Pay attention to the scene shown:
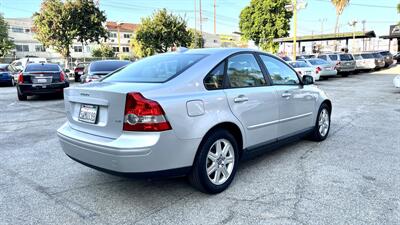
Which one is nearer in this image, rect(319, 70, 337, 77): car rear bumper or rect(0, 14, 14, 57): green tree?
rect(319, 70, 337, 77): car rear bumper

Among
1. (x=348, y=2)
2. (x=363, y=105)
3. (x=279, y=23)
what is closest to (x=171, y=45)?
(x=279, y=23)

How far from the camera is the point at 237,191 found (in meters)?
3.84

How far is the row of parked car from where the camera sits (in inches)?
734

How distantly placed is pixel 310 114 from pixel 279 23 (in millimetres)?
40315

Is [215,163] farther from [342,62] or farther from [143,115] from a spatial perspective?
[342,62]

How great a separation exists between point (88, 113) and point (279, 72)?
→ 2.72 meters

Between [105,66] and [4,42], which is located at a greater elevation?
[4,42]

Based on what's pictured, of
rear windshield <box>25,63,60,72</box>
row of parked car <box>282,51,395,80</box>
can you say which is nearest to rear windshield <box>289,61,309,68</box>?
row of parked car <box>282,51,395,80</box>

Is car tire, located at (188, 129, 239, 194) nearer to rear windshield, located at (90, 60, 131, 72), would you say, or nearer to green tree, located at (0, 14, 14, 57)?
rear windshield, located at (90, 60, 131, 72)

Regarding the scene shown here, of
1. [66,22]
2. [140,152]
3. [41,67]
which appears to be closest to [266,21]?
[66,22]

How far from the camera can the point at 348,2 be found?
48.9 m

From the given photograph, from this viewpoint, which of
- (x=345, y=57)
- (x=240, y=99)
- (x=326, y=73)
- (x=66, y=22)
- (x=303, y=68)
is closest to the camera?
(x=240, y=99)

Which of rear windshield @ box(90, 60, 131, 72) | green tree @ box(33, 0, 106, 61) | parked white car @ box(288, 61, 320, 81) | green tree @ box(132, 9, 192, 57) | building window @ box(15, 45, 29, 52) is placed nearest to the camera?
rear windshield @ box(90, 60, 131, 72)

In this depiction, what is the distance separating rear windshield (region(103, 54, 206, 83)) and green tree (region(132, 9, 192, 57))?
30.5m
